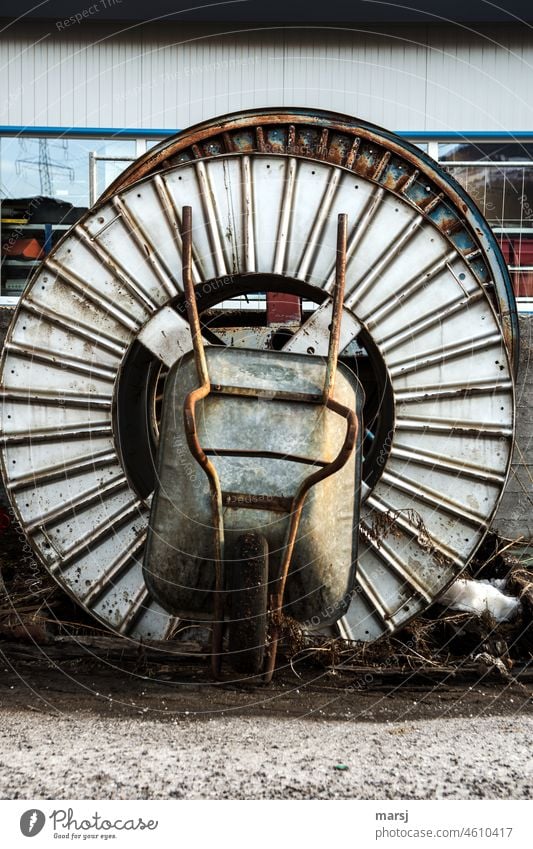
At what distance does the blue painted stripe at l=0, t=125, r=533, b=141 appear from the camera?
28.2 ft

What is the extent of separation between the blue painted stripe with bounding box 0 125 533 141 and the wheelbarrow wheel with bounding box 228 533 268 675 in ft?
19.3

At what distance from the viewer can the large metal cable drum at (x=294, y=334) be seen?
192 inches

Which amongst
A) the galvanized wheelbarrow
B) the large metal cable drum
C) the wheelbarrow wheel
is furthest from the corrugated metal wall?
the wheelbarrow wheel

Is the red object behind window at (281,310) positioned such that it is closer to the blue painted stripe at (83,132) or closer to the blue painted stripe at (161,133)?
the blue painted stripe at (161,133)

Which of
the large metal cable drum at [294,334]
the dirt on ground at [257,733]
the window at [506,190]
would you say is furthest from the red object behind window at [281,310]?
the dirt on ground at [257,733]

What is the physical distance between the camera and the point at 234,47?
8.59 metres

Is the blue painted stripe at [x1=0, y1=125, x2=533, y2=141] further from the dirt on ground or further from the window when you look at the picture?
the dirt on ground

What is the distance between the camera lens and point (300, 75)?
855 cm

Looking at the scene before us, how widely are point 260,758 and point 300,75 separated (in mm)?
6817

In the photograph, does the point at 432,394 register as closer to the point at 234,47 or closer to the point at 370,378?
the point at 370,378

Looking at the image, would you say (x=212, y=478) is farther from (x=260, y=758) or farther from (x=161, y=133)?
(x=161, y=133)
